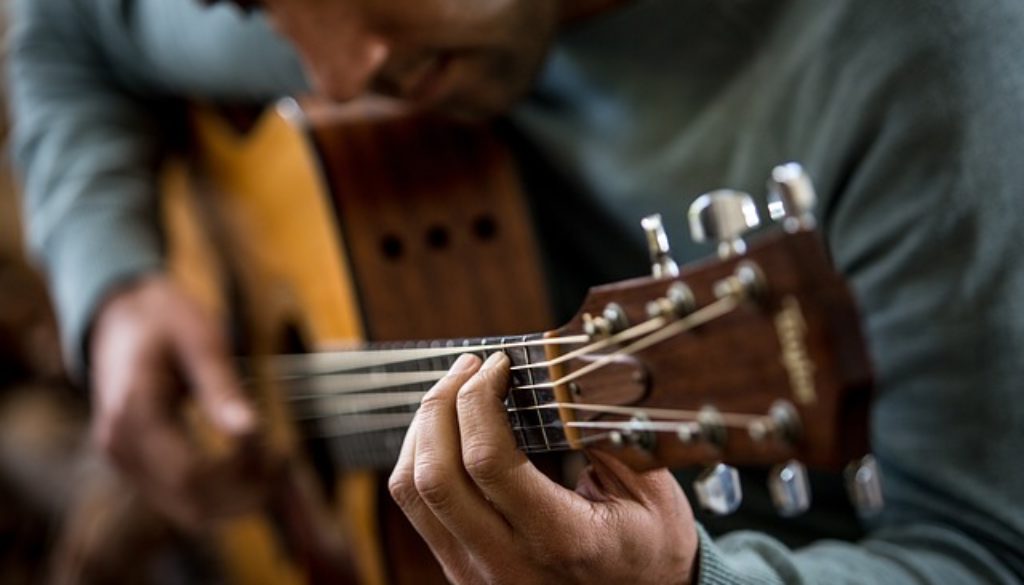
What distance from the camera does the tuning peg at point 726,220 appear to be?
0.47 m

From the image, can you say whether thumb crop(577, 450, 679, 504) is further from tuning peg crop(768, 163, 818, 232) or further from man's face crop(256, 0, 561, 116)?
man's face crop(256, 0, 561, 116)

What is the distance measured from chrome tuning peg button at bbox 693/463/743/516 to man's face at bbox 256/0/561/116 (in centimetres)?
38

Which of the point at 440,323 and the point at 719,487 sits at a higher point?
the point at 440,323

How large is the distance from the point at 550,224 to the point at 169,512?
525mm

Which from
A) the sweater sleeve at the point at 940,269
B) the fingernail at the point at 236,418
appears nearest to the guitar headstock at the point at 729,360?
the sweater sleeve at the point at 940,269

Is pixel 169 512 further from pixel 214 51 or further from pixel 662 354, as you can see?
pixel 662 354

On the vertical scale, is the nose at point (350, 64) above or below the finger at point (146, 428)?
above

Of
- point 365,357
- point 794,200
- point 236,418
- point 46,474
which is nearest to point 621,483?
point 794,200

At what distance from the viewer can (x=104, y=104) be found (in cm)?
131

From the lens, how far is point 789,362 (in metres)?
0.44

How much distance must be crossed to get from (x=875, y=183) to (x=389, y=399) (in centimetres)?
32

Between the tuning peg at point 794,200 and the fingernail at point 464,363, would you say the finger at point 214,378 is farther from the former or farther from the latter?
the tuning peg at point 794,200

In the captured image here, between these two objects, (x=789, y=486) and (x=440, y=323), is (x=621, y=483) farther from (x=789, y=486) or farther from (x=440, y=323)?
(x=440, y=323)

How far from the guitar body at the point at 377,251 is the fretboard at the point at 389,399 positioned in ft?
0.10
